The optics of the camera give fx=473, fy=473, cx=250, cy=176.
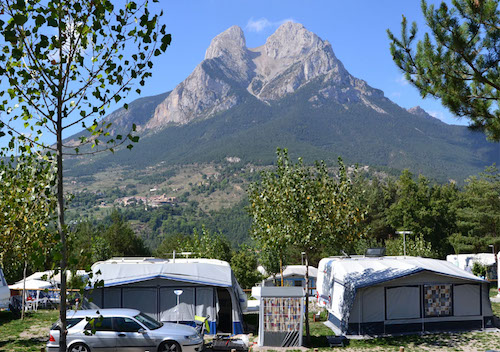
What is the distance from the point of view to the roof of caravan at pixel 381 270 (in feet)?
61.7

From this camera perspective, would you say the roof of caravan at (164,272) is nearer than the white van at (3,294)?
Yes

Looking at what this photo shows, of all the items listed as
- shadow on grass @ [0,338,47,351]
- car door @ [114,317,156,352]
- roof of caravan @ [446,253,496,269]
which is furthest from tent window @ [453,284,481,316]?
roof of caravan @ [446,253,496,269]

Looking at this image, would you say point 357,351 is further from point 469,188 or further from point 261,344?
point 469,188

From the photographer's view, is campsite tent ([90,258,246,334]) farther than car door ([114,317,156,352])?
Yes

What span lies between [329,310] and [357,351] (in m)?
6.45

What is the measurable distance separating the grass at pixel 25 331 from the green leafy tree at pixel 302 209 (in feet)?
29.5

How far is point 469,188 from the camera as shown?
66875 millimetres

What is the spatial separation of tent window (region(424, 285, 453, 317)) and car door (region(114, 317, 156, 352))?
37.0 feet

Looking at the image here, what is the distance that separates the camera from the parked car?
14117 millimetres

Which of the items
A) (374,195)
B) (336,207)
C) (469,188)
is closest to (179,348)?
(336,207)

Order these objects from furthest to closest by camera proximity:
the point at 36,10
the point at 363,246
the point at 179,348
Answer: the point at 363,246
the point at 179,348
the point at 36,10

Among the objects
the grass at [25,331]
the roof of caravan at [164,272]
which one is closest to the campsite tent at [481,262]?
the roof of caravan at [164,272]

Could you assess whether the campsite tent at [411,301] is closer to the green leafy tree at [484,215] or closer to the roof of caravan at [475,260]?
the roof of caravan at [475,260]

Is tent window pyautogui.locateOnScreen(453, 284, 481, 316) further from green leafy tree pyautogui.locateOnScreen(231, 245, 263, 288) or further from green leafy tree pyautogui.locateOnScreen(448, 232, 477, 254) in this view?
green leafy tree pyautogui.locateOnScreen(448, 232, 477, 254)
